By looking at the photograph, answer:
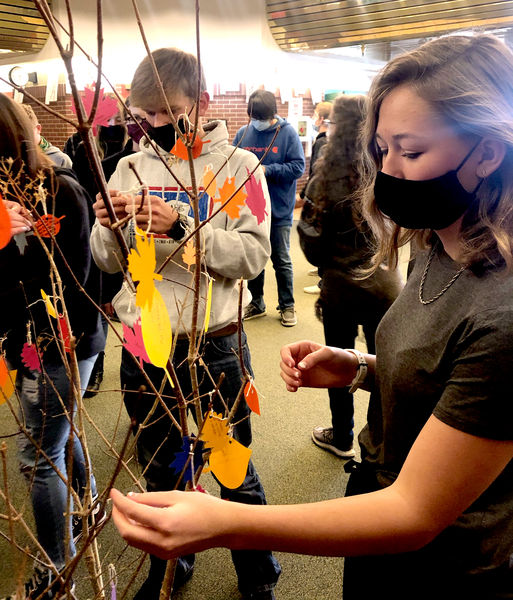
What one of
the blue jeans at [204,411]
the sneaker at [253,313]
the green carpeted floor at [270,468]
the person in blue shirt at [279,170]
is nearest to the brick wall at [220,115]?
the person in blue shirt at [279,170]

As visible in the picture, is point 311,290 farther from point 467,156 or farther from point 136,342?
point 136,342

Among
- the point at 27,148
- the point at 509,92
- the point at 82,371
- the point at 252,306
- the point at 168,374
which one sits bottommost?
the point at 252,306

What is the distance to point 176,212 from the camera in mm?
1004

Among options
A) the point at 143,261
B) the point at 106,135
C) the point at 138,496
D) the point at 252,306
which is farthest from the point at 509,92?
the point at 252,306

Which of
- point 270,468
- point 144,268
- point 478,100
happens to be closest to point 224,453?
point 144,268

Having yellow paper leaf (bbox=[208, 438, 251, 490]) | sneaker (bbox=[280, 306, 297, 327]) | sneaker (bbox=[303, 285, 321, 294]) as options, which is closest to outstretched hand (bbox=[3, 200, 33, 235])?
yellow paper leaf (bbox=[208, 438, 251, 490])

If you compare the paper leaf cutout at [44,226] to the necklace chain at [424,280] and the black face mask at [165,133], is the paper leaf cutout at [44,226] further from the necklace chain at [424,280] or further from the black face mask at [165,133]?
the necklace chain at [424,280]

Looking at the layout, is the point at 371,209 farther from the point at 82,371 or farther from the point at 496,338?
the point at 82,371

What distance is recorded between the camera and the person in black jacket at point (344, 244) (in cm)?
176

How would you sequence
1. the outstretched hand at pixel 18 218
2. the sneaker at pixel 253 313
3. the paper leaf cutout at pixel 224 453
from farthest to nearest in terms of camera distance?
1. the sneaker at pixel 253 313
2. the outstretched hand at pixel 18 218
3. the paper leaf cutout at pixel 224 453

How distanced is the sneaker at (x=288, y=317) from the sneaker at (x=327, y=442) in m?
1.46

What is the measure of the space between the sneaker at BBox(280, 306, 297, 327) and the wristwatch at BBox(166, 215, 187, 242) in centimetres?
286

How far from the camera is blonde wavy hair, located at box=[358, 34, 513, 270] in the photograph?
688 millimetres

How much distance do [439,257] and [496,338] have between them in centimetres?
26
